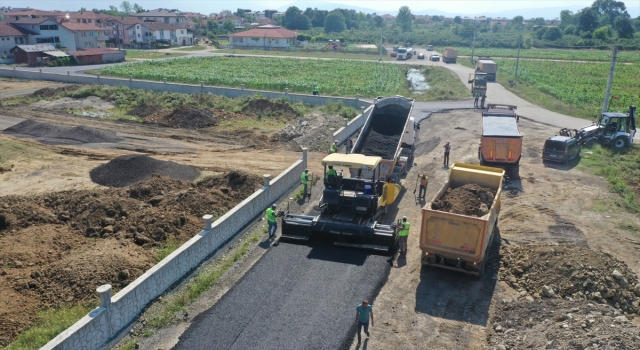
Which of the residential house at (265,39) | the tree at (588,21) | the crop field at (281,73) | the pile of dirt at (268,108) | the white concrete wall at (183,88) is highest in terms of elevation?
the tree at (588,21)

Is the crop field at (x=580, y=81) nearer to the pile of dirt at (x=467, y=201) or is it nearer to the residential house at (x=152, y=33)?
the pile of dirt at (x=467, y=201)

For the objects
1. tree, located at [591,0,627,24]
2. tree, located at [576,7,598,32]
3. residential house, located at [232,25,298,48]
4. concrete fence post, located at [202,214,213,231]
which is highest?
tree, located at [591,0,627,24]

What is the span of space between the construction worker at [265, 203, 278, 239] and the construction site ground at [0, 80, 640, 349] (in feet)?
2.53

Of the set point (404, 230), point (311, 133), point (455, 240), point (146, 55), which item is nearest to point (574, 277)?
point (455, 240)

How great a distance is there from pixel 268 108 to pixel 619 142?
68.8 ft

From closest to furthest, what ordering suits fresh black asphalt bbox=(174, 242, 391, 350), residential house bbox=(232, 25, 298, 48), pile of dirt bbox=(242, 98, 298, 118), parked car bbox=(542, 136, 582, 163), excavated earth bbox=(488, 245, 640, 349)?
excavated earth bbox=(488, 245, 640, 349) < fresh black asphalt bbox=(174, 242, 391, 350) < parked car bbox=(542, 136, 582, 163) < pile of dirt bbox=(242, 98, 298, 118) < residential house bbox=(232, 25, 298, 48)

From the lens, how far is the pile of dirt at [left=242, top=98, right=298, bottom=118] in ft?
110

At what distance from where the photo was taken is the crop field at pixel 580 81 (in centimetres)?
4203

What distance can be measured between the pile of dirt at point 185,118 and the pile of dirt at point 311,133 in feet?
18.3

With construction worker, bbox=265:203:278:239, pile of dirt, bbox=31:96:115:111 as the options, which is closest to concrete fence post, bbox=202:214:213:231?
construction worker, bbox=265:203:278:239

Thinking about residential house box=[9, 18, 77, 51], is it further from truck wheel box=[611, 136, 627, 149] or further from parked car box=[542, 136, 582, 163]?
truck wheel box=[611, 136, 627, 149]

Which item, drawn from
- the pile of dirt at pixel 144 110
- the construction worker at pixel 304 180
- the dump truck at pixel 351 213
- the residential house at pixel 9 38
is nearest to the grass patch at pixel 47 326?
the dump truck at pixel 351 213

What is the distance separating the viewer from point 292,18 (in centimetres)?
14650

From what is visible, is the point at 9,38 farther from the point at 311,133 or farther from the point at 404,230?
the point at 404,230
